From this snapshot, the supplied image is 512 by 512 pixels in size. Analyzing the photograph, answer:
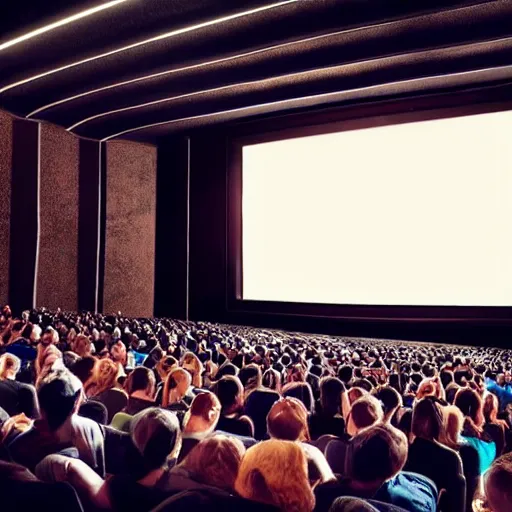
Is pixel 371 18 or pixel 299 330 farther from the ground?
pixel 371 18

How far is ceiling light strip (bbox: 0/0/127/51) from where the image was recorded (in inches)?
239

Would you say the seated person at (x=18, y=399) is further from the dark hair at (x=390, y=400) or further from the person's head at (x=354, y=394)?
the dark hair at (x=390, y=400)

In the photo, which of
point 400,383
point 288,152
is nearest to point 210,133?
point 288,152

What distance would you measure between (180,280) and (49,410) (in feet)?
30.9

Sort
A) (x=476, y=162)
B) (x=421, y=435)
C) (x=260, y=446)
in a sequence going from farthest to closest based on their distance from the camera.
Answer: (x=476, y=162), (x=421, y=435), (x=260, y=446)

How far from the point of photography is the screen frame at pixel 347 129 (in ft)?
28.4

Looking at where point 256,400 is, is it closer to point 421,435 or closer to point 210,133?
point 421,435

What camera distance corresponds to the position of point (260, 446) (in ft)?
5.56

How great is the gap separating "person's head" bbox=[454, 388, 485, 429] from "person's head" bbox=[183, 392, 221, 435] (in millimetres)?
1197

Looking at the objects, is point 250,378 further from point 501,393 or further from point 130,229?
point 130,229

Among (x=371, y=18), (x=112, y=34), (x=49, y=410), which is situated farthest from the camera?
(x=112, y=34)

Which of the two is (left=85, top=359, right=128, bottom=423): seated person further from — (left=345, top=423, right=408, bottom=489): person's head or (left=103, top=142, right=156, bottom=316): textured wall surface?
(left=103, top=142, right=156, bottom=316): textured wall surface

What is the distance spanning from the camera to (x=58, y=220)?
407 inches

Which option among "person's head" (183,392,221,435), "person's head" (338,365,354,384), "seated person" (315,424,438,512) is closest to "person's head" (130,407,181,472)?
"person's head" (183,392,221,435)
